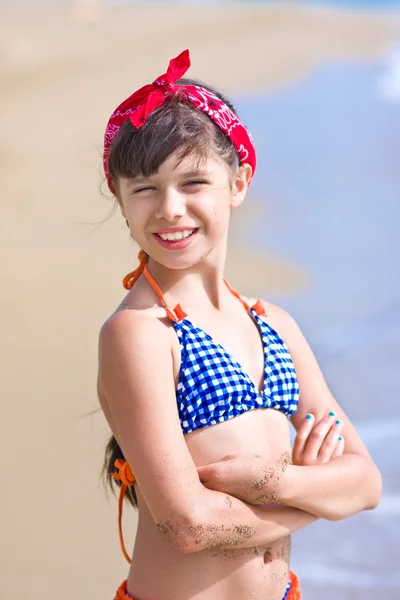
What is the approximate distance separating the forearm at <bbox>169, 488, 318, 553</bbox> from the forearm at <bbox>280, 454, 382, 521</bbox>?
0.14ft

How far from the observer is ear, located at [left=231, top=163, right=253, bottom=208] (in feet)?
6.58

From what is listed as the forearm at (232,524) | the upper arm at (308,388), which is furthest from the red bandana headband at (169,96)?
the forearm at (232,524)

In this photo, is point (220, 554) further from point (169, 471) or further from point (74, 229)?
point (74, 229)

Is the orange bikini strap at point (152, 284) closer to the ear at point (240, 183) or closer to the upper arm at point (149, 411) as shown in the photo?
the upper arm at point (149, 411)

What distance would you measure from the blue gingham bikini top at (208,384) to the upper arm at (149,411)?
0.04 meters

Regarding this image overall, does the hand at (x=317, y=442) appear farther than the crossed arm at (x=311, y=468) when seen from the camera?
Yes

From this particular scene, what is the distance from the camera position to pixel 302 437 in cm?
204

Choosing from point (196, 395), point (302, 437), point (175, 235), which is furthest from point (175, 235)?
point (302, 437)

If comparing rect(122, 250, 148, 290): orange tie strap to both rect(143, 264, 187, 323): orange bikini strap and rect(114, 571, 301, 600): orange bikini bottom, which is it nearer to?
rect(143, 264, 187, 323): orange bikini strap

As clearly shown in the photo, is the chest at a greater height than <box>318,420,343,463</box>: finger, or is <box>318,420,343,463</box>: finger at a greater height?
the chest

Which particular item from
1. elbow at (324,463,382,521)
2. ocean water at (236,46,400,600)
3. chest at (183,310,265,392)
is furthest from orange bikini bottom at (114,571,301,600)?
ocean water at (236,46,400,600)

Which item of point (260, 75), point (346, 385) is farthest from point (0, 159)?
point (346, 385)

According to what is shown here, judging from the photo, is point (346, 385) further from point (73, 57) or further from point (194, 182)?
point (73, 57)

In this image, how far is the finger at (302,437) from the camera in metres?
2.03
